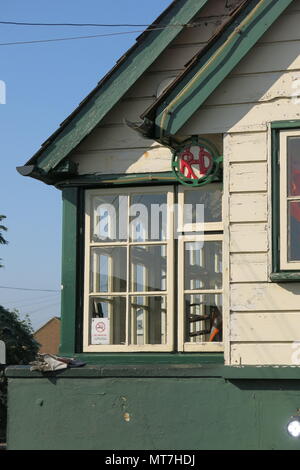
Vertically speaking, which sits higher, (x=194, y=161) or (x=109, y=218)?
(x=194, y=161)

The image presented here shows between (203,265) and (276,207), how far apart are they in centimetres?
158

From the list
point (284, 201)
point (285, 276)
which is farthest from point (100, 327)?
point (284, 201)

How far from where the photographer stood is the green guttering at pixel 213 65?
27.1 feet

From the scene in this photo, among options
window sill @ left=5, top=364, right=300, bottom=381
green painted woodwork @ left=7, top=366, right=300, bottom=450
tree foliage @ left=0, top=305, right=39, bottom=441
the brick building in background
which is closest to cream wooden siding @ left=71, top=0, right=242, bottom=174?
window sill @ left=5, top=364, right=300, bottom=381

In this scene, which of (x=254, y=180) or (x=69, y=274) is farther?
(x=69, y=274)

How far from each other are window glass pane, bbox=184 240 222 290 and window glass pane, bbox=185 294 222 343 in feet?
0.43

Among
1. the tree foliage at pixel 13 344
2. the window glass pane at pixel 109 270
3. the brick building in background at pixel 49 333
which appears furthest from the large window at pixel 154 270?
the brick building in background at pixel 49 333

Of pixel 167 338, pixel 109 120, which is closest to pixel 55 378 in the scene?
pixel 167 338

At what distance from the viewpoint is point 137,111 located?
9.79 meters

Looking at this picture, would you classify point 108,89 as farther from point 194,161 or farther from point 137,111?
point 194,161

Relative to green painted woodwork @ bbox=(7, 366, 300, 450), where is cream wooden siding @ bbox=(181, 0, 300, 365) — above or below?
above

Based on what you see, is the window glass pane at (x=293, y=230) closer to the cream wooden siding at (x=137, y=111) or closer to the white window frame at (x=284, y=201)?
the white window frame at (x=284, y=201)

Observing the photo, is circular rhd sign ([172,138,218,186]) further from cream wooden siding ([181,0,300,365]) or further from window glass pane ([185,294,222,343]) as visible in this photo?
window glass pane ([185,294,222,343])

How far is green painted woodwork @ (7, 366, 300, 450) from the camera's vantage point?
8086 millimetres
